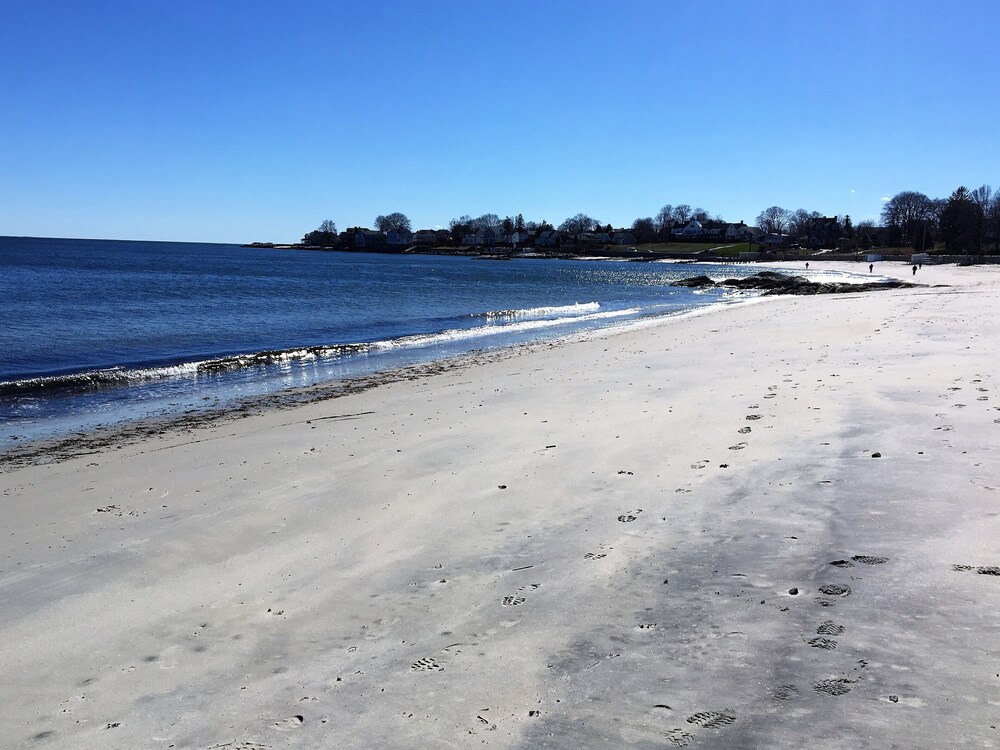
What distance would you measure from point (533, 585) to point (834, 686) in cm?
208

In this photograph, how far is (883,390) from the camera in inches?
389

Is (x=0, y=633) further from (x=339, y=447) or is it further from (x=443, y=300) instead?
(x=443, y=300)

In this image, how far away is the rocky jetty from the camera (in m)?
45.4

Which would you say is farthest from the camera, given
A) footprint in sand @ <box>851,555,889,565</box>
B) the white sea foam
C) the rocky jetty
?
the rocky jetty

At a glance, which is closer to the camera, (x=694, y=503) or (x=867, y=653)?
(x=867, y=653)

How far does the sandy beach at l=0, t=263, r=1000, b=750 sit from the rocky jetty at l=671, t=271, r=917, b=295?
131 feet

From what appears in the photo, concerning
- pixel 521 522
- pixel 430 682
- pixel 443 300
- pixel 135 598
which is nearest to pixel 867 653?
pixel 430 682

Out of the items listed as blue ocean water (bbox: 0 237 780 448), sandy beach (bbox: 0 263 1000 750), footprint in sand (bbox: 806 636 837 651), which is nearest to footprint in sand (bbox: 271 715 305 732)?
sandy beach (bbox: 0 263 1000 750)

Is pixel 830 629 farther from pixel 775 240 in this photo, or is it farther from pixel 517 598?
pixel 775 240

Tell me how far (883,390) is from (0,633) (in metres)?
10.6

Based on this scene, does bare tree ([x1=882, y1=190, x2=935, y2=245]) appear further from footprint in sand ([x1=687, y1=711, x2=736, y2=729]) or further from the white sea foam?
footprint in sand ([x1=687, y1=711, x2=736, y2=729])

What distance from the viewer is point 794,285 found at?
5238 centimetres

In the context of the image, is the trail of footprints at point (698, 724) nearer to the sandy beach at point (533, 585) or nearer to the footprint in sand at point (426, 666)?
the sandy beach at point (533, 585)

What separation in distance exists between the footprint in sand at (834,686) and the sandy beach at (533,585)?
17 mm
